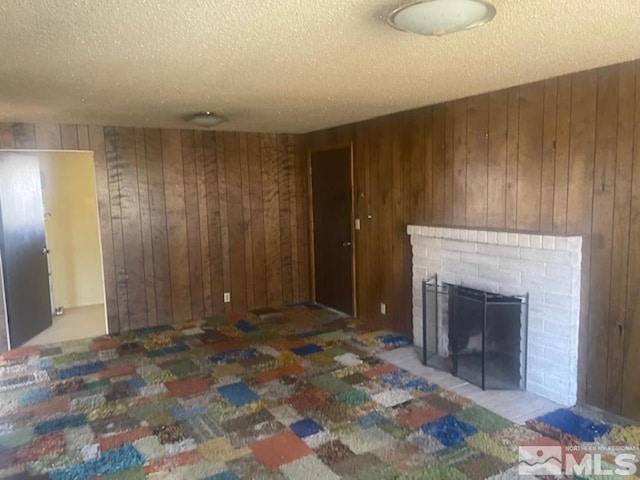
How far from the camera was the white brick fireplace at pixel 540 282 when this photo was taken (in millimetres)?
3209

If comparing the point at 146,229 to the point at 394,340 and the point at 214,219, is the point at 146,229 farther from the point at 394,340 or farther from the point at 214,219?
the point at 394,340

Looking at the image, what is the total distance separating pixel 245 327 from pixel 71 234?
318 centimetres

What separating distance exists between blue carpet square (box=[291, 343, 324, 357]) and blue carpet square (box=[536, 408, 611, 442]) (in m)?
2.00

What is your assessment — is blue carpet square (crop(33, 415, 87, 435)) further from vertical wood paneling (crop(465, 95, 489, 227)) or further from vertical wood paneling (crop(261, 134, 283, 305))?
vertical wood paneling (crop(465, 95, 489, 227))

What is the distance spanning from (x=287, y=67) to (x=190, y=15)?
90 cm

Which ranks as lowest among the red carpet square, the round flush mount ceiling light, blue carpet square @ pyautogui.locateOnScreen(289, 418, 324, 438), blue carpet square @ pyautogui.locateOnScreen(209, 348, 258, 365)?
the red carpet square

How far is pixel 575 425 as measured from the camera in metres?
2.98

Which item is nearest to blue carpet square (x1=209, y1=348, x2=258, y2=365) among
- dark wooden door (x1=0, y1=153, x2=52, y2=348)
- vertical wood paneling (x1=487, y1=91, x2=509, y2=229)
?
dark wooden door (x1=0, y1=153, x2=52, y2=348)

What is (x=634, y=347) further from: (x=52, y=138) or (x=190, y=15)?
(x=52, y=138)

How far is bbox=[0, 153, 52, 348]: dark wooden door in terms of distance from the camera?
15.9 feet

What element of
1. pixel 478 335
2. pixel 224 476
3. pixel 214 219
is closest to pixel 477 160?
pixel 478 335

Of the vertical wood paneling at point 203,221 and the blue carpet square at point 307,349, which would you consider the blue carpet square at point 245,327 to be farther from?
the blue carpet square at point 307,349

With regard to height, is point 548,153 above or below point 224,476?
above

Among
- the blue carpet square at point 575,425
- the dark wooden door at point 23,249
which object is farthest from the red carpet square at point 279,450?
the dark wooden door at point 23,249
